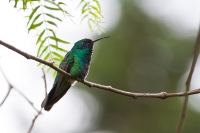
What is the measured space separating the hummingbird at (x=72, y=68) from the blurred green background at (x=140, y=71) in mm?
7090

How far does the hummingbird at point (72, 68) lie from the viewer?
145 inches

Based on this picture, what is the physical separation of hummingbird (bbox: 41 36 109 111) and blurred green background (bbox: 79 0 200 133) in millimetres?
7090

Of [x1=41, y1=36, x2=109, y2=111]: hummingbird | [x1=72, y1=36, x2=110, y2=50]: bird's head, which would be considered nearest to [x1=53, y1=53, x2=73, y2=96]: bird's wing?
[x1=41, y1=36, x2=109, y2=111]: hummingbird

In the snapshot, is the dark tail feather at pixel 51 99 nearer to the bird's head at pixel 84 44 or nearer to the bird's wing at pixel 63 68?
the bird's wing at pixel 63 68

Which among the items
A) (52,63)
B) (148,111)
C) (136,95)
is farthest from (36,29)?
(148,111)

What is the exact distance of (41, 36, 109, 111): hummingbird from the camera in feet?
12.1

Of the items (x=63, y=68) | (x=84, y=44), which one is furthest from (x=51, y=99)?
(x=84, y=44)

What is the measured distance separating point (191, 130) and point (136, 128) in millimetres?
1414

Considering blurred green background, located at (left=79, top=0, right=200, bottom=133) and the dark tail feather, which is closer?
the dark tail feather

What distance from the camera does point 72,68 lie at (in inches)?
158

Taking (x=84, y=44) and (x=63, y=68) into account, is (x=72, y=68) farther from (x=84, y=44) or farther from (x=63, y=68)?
(x=84, y=44)

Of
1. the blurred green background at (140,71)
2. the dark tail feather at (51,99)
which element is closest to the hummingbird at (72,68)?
the dark tail feather at (51,99)

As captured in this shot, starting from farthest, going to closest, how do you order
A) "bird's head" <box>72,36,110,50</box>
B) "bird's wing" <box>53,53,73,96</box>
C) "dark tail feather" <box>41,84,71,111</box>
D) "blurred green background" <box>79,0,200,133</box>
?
"blurred green background" <box>79,0,200,133</box>, "bird's head" <box>72,36,110,50</box>, "bird's wing" <box>53,53,73,96</box>, "dark tail feather" <box>41,84,71,111</box>

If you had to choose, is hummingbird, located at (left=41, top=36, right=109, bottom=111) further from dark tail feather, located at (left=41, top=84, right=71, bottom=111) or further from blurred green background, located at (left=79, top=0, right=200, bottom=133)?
blurred green background, located at (left=79, top=0, right=200, bottom=133)
